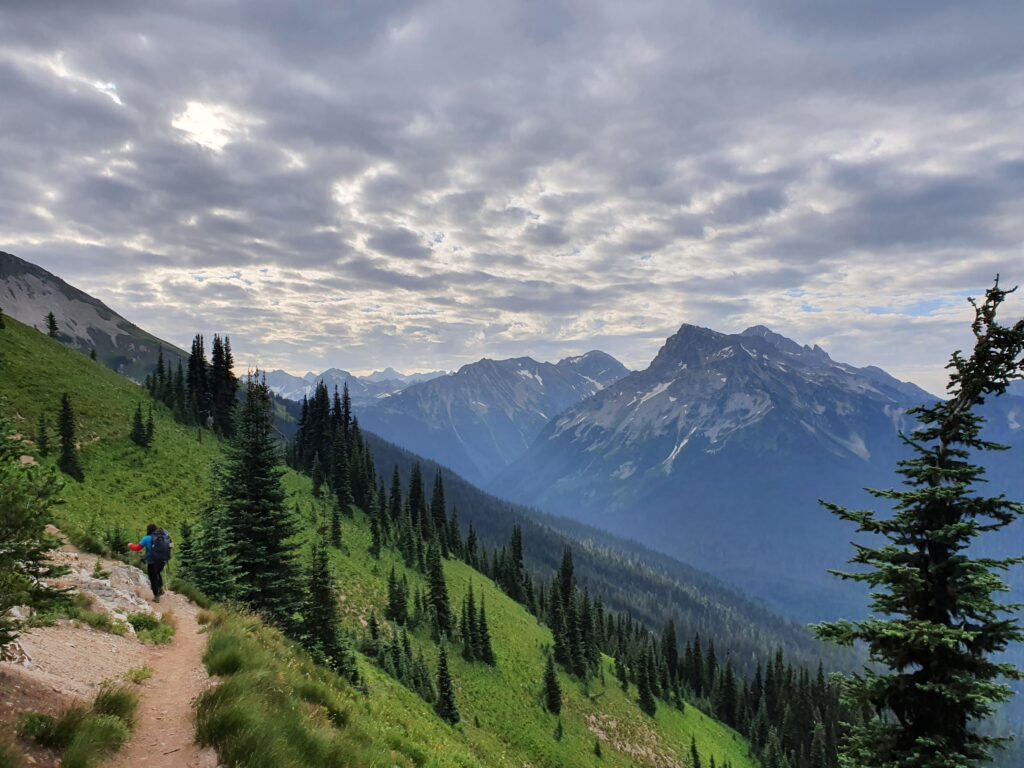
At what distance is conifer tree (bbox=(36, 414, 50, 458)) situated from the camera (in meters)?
42.2

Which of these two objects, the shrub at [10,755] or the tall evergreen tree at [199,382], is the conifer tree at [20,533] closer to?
the shrub at [10,755]

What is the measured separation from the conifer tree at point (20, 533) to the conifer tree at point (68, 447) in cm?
4312

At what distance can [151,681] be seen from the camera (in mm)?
11344

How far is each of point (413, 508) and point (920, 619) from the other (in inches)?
3552

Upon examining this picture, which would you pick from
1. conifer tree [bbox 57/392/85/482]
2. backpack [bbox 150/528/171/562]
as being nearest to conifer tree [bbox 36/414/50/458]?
conifer tree [bbox 57/392/85/482]

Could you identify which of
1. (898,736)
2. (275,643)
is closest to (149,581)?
(275,643)

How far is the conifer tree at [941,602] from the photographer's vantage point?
1195 cm

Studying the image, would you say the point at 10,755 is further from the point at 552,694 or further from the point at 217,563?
the point at 552,694

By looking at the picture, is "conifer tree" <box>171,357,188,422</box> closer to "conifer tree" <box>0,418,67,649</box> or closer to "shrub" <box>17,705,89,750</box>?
"conifer tree" <box>0,418,67,649</box>

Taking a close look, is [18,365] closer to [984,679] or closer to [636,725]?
[984,679]

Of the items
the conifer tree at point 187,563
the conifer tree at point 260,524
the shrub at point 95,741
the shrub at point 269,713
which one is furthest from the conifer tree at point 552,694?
the shrub at point 95,741

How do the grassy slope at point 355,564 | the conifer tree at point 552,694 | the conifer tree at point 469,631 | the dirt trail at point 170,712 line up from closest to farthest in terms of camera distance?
the dirt trail at point 170,712
the grassy slope at point 355,564
the conifer tree at point 552,694
the conifer tree at point 469,631

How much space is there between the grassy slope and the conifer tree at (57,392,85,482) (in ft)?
4.01

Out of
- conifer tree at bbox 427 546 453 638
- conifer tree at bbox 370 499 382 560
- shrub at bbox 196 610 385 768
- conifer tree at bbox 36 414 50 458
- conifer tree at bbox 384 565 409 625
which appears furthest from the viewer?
conifer tree at bbox 370 499 382 560
